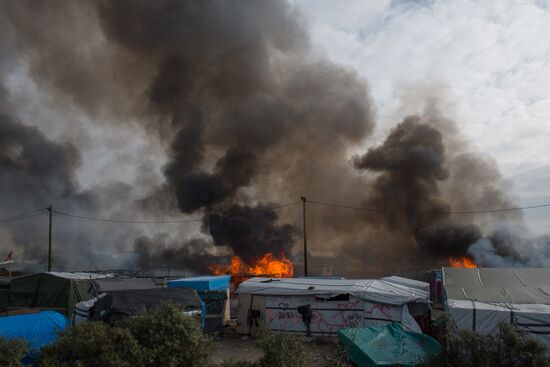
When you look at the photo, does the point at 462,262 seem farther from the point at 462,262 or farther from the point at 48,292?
the point at 48,292

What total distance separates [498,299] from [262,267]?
101 ft

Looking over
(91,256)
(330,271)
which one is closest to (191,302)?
(330,271)

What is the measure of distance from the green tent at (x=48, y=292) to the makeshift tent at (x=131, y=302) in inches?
243

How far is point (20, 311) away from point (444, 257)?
1551 inches

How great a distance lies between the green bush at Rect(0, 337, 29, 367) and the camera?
5.46 meters

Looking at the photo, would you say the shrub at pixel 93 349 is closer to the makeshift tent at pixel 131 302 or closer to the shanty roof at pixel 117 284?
the makeshift tent at pixel 131 302

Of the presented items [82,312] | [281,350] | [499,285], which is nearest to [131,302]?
[82,312]

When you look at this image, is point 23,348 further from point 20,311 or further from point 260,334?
point 20,311

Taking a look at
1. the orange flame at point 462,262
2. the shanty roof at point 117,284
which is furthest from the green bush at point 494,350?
the orange flame at point 462,262

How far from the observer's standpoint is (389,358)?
7441mm

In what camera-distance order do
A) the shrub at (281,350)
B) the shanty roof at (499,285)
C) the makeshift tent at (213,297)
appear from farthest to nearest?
the makeshift tent at (213,297) → the shanty roof at (499,285) → the shrub at (281,350)

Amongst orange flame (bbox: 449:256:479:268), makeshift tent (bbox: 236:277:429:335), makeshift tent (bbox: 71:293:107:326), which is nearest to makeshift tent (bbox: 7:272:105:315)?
makeshift tent (bbox: 71:293:107:326)

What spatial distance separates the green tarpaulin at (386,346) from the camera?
24.2 feet

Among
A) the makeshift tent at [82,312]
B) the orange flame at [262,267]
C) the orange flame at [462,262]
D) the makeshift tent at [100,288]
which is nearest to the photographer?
the makeshift tent at [82,312]
